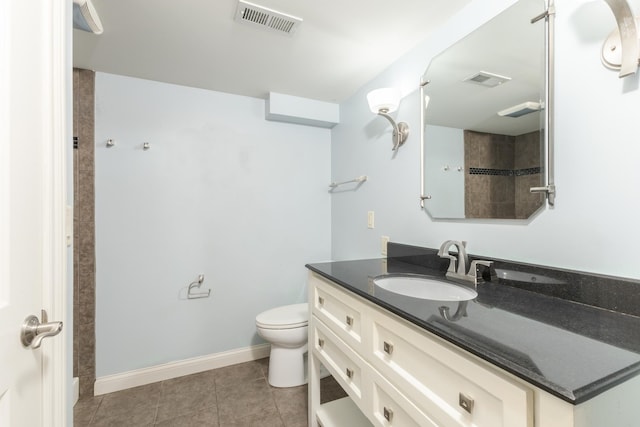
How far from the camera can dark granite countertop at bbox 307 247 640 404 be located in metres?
0.48

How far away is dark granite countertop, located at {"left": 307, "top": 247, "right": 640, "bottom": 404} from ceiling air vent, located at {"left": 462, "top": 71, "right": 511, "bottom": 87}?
2.83ft

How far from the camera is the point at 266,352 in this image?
2.25 metres

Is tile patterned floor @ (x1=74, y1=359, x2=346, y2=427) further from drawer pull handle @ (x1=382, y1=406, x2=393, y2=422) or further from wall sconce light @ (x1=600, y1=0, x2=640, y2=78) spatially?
wall sconce light @ (x1=600, y1=0, x2=640, y2=78)

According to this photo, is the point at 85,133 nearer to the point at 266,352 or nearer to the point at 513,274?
the point at 266,352

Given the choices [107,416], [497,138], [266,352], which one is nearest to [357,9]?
[497,138]

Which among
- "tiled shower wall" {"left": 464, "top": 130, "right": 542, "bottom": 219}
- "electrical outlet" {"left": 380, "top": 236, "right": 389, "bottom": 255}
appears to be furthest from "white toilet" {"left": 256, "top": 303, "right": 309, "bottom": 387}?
"tiled shower wall" {"left": 464, "top": 130, "right": 542, "bottom": 219}

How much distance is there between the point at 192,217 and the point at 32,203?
1.42 metres

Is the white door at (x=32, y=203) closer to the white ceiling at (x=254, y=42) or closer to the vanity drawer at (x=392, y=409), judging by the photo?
the white ceiling at (x=254, y=42)

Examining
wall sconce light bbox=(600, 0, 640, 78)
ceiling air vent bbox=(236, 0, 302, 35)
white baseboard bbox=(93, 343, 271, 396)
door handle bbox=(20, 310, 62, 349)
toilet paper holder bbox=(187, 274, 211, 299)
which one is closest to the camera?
door handle bbox=(20, 310, 62, 349)

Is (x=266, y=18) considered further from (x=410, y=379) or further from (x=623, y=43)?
(x=410, y=379)

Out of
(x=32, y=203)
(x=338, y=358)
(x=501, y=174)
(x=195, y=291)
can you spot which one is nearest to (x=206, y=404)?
(x=195, y=291)

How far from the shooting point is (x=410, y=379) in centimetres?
79

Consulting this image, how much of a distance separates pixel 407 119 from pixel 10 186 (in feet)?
5.43

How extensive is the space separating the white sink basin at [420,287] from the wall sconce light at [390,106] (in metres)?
0.84
